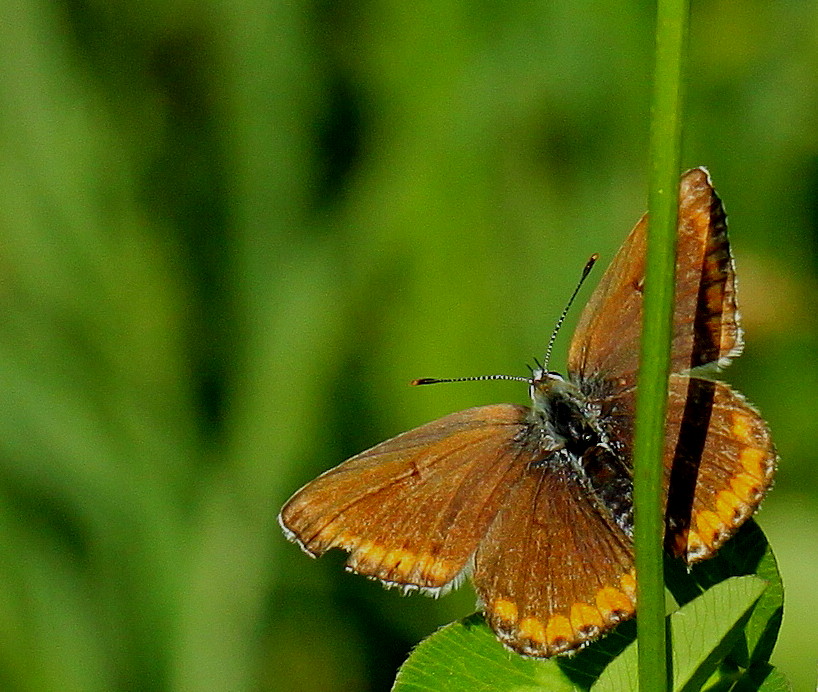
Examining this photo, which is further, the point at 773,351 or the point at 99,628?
the point at 773,351

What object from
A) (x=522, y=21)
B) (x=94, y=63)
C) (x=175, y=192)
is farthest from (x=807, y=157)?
(x=94, y=63)

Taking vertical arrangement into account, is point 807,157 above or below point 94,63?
below

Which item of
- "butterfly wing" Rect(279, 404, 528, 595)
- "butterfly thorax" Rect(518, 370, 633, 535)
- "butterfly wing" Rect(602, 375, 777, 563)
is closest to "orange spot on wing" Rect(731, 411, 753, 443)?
"butterfly wing" Rect(602, 375, 777, 563)

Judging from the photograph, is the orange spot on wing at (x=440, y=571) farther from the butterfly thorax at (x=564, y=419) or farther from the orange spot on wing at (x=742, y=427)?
the orange spot on wing at (x=742, y=427)

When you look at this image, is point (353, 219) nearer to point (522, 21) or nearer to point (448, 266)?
point (448, 266)

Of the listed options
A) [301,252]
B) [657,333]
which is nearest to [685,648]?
[657,333]

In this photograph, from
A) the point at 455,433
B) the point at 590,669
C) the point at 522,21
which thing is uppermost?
the point at 522,21

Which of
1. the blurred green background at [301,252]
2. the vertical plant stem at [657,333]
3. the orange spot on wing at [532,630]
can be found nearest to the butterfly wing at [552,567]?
the orange spot on wing at [532,630]
